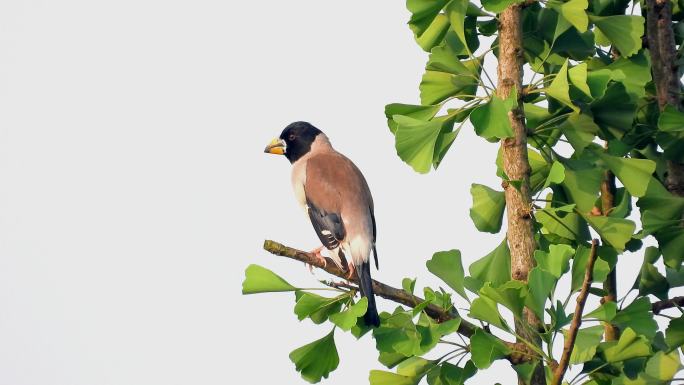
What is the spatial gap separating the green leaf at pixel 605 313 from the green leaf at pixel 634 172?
0.88m

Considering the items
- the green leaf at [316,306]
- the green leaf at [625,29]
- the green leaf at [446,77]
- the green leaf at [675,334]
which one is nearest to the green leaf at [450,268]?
the green leaf at [316,306]

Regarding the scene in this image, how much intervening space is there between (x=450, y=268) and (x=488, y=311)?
0.66 meters

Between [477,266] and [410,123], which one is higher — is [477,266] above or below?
below

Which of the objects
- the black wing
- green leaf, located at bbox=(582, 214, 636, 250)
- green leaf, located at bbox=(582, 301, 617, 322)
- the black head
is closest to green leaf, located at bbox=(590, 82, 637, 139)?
green leaf, located at bbox=(582, 214, 636, 250)

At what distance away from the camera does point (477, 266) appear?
5.75 meters

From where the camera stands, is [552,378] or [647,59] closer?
[552,378]

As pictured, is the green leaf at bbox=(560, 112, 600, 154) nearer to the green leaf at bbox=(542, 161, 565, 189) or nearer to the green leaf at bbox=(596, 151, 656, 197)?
the green leaf at bbox=(596, 151, 656, 197)

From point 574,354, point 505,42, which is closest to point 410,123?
point 505,42

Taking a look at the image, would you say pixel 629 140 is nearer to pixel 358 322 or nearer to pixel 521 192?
pixel 521 192

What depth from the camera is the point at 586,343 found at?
481 cm

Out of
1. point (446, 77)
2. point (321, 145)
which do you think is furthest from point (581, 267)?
point (321, 145)

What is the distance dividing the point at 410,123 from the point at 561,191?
36.8 inches

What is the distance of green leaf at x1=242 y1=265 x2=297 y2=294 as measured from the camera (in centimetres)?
520

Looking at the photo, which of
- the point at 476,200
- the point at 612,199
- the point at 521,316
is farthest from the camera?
the point at 612,199
